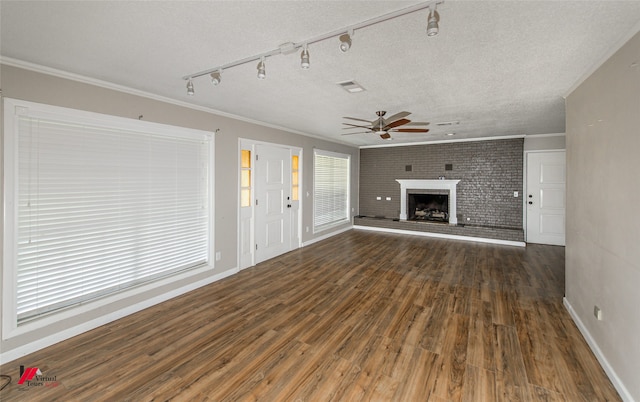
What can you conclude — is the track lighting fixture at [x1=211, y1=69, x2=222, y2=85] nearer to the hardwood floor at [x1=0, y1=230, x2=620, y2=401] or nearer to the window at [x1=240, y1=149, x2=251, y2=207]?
the window at [x1=240, y1=149, x2=251, y2=207]

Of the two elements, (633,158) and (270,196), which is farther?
(270,196)

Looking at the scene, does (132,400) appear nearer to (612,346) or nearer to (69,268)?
(69,268)

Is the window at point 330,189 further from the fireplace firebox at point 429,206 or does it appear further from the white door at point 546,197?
the white door at point 546,197

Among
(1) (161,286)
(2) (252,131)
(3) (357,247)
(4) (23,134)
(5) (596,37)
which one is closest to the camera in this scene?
(5) (596,37)

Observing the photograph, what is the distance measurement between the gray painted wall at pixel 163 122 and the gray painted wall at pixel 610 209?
14.1 feet

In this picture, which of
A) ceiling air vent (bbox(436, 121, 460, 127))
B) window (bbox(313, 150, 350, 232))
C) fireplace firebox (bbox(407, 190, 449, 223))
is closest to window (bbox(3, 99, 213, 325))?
window (bbox(313, 150, 350, 232))

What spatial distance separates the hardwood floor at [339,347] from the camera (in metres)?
1.97

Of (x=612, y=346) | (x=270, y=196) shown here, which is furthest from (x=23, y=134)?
A: (x=612, y=346)

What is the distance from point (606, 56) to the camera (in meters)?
2.22

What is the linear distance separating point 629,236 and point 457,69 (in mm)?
1816

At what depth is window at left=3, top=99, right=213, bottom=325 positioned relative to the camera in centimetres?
243

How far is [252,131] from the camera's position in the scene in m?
4.71

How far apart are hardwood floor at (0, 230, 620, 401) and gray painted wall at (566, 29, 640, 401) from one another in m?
0.32

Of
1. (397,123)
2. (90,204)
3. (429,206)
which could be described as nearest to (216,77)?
(90,204)
